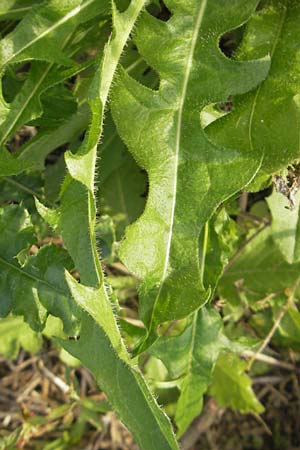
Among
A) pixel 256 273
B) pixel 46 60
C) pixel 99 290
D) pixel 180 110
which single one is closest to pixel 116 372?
pixel 99 290

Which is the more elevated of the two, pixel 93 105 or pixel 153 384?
pixel 93 105

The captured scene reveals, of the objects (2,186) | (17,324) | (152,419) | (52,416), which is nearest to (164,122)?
(152,419)

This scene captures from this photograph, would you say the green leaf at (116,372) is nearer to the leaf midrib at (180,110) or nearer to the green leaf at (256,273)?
the leaf midrib at (180,110)

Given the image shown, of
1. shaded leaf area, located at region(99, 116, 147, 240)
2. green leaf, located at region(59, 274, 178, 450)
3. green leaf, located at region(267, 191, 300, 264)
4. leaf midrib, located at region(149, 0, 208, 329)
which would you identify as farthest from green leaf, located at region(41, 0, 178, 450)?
shaded leaf area, located at region(99, 116, 147, 240)

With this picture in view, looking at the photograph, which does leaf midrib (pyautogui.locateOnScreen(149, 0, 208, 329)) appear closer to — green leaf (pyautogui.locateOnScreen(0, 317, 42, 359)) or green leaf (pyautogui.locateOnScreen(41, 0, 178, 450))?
green leaf (pyautogui.locateOnScreen(41, 0, 178, 450))

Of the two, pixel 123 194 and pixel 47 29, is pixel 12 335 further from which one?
pixel 47 29

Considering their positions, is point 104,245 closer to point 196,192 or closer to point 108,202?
point 108,202
